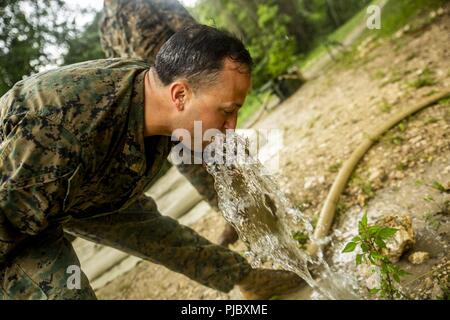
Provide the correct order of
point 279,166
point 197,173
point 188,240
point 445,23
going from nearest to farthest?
point 188,240 → point 197,173 → point 279,166 → point 445,23

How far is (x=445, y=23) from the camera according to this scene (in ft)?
15.1

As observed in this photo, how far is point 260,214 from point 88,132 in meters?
1.48

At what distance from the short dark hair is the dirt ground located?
145 centimetres

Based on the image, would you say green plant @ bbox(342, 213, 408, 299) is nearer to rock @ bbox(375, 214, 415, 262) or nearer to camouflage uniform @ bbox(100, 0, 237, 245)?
rock @ bbox(375, 214, 415, 262)

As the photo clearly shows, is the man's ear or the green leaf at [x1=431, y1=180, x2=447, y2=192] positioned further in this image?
the green leaf at [x1=431, y1=180, x2=447, y2=192]

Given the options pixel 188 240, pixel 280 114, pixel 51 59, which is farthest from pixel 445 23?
pixel 51 59

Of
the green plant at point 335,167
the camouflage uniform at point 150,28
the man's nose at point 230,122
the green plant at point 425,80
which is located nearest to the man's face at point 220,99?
the man's nose at point 230,122

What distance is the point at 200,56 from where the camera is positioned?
5.37ft

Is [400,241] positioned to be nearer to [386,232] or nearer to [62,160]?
[386,232]

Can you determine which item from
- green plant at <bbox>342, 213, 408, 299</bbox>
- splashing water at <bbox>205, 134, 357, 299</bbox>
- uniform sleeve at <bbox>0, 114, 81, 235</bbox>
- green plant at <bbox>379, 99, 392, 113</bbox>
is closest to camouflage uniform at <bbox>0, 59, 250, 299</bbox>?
uniform sleeve at <bbox>0, 114, 81, 235</bbox>

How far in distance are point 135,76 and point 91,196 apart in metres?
0.64

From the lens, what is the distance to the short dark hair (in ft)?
5.34

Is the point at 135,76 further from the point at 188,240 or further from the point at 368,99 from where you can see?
the point at 368,99

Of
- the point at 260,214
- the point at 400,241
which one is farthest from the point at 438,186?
the point at 260,214
